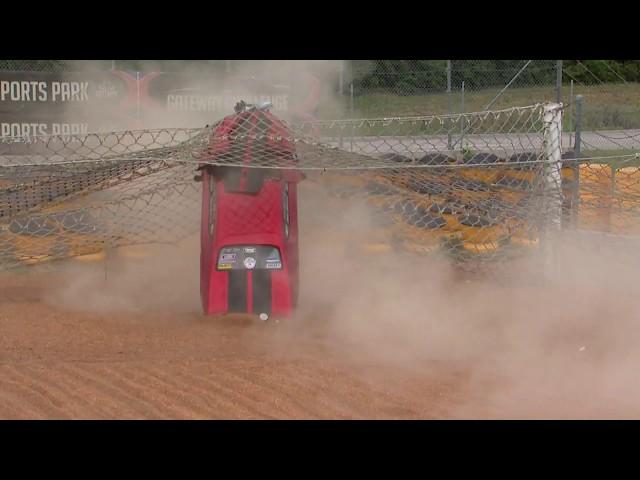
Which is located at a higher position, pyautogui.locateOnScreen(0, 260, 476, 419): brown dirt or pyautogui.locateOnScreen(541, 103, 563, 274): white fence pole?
pyautogui.locateOnScreen(541, 103, 563, 274): white fence pole

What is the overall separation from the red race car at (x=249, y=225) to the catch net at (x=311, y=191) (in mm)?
26

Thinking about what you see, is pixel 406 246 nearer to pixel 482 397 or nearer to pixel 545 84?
pixel 482 397

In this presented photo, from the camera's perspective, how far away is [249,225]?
569 cm

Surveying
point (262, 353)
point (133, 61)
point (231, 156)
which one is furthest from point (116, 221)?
point (133, 61)

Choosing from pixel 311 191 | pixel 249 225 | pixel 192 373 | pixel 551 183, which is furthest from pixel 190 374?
pixel 311 191

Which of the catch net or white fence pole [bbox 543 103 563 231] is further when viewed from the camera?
white fence pole [bbox 543 103 563 231]

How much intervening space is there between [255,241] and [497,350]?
188cm

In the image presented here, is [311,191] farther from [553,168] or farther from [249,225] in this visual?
[553,168]

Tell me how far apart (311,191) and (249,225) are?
9.05 ft

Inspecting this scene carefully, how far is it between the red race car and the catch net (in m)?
0.03

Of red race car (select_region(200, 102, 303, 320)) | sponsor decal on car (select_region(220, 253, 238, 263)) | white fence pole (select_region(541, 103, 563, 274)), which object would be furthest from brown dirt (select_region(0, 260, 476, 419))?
white fence pole (select_region(541, 103, 563, 274))

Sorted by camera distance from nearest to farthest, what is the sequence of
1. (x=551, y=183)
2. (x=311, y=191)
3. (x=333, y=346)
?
1. (x=333, y=346)
2. (x=551, y=183)
3. (x=311, y=191)

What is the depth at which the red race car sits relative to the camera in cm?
561

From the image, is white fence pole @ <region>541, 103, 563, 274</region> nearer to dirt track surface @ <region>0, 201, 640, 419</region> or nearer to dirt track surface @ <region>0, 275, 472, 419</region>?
dirt track surface @ <region>0, 201, 640, 419</region>
